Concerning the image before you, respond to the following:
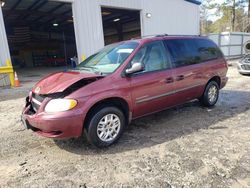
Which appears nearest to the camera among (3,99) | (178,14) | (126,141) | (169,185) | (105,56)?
(169,185)

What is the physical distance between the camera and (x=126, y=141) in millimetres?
3865

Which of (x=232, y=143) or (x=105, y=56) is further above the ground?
(x=105, y=56)

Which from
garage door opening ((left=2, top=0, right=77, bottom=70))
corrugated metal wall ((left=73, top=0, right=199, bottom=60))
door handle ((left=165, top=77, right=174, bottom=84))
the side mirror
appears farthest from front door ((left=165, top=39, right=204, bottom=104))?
garage door opening ((left=2, top=0, right=77, bottom=70))

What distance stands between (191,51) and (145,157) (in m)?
2.79

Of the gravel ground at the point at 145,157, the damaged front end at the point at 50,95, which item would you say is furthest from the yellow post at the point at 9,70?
the damaged front end at the point at 50,95

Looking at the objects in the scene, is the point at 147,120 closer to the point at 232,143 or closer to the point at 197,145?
the point at 197,145

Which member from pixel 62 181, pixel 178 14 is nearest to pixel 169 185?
pixel 62 181

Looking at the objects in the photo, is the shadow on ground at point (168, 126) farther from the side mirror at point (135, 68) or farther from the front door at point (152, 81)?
the side mirror at point (135, 68)

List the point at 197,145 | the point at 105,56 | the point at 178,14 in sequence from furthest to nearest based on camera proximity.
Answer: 1. the point at 178,14
2. the point at 105,56
3. the point at 197,145

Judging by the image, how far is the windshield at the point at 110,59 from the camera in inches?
152

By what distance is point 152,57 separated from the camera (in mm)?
4219

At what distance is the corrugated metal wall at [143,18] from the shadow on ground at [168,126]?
310 inches

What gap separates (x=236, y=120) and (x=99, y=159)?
10.1ft

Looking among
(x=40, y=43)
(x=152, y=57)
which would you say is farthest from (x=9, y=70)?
(x=40, y=43)
